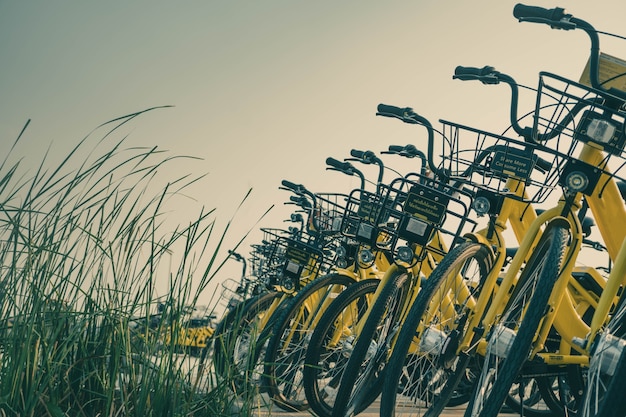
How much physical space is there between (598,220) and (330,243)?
1.91 metres

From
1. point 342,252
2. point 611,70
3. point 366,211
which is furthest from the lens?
point 342,252

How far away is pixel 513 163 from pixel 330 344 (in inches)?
40.7

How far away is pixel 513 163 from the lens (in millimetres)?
2863

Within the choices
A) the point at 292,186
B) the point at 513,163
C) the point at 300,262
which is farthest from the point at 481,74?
the point at 292,186

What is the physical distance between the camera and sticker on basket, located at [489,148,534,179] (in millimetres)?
2840

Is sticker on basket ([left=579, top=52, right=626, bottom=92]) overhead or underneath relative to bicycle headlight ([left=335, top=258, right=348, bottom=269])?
overhead

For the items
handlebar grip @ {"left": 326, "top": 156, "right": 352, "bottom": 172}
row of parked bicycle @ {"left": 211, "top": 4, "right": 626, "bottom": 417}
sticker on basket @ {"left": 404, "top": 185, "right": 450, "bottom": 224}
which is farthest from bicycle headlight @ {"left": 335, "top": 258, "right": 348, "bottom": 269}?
handlebar grip @ {"left": 326, "top": 156, "right": 352, "bottom": 172}

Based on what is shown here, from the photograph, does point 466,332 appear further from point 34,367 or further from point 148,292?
point 34,367

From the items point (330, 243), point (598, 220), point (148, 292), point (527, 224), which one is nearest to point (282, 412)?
point (330, 243)

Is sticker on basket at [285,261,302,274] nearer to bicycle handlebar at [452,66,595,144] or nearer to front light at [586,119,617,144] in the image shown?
bicycle handlebar at [452,66,595,144]

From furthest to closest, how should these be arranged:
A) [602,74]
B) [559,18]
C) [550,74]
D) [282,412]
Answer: [282,412], [602,74], [559,18], [550,74]

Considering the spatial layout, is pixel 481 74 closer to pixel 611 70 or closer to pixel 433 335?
pixel 611 70

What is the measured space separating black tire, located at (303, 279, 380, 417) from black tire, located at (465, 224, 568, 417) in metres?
0.83

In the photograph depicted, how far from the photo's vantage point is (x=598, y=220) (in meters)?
2.74
